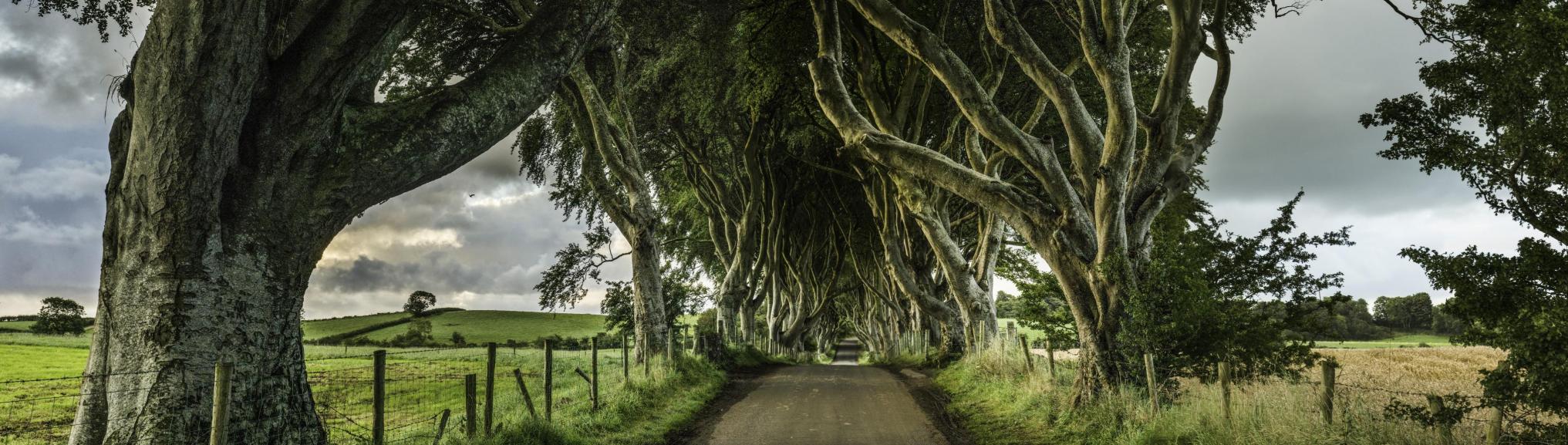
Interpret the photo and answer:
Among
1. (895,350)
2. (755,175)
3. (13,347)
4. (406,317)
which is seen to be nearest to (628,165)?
(755,175)

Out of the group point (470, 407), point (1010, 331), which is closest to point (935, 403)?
point (1010, 331)

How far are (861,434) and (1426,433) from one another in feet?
19.5

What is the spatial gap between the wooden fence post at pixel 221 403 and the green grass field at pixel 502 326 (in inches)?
1981

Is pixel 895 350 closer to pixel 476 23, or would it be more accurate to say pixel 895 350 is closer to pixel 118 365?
pixel 476 23

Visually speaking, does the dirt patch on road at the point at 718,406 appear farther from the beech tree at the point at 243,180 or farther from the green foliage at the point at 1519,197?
the green foliage at the point at 1519,197

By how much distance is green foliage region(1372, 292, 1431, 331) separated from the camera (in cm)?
4993

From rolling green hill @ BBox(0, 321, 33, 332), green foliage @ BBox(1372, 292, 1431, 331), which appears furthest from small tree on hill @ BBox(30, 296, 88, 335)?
green foliage @ BBox(1372, 292, 1431, 331)

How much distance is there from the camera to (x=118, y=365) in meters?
5.49

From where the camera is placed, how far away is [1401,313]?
52125 millimetres

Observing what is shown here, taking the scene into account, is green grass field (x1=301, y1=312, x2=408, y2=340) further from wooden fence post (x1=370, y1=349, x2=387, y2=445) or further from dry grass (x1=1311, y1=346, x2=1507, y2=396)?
dry grass (x1=1311, y1=346, x2=1507, y2=396)

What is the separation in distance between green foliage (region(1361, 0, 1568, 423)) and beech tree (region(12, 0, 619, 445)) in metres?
7.94

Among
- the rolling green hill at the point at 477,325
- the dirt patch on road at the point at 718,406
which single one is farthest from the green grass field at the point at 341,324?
the dirt patch on road at the point at 718,406

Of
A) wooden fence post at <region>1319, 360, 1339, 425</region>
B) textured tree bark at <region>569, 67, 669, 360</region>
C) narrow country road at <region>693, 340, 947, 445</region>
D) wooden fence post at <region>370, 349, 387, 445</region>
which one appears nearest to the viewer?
wooden fence post at <region>1319, 360, 1339, 425</region>

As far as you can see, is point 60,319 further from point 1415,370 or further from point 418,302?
point 1415,370
